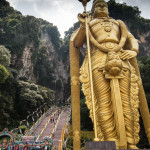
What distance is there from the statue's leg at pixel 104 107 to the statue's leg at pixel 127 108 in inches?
9.0

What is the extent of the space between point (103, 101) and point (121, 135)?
663mm

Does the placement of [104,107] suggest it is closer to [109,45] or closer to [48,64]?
[109,45]

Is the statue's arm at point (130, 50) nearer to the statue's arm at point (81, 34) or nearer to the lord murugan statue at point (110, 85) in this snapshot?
the lord murugan statue at point (110, 85)

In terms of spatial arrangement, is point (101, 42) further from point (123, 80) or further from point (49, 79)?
point (49, 79)

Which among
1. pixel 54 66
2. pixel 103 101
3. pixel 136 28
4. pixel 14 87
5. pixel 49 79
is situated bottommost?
pixel 103 101

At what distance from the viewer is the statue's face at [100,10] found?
3.93 meters

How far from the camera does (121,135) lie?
2.43 metres

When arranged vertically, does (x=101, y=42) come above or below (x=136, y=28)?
below

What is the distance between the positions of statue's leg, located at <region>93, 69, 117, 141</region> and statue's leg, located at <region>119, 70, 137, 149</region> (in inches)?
9.0

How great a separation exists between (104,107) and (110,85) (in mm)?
423

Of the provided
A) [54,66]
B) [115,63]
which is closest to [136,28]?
[54,66]

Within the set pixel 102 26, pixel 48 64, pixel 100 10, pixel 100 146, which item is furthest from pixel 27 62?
pixel 100 146

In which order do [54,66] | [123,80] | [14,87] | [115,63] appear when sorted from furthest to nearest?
[54,66] < [14,87] < [123,80] < [115,63]

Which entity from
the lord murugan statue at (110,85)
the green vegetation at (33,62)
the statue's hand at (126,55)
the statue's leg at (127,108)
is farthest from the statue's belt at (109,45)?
the green vegetation at (33,62)
